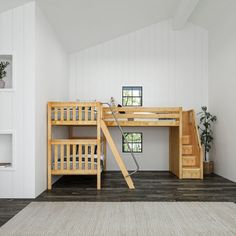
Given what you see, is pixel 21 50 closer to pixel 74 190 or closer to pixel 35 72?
pixel 35 72

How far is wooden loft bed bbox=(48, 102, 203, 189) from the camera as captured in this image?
4355 mm

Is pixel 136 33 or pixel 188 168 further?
pixel 136 33

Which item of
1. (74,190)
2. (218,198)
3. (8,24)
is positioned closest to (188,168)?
(218,198)

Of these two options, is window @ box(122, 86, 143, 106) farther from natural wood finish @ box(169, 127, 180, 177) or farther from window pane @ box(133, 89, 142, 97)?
natural wood finish @ box(169, 127, 180, 177)

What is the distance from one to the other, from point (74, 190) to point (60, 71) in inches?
95.4

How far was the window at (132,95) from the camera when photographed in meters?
6.31

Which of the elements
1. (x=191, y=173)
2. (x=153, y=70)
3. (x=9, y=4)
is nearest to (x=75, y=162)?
(x=191, y=173)

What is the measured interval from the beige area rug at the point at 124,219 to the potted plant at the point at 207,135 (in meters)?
2.38

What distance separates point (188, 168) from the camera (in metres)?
5.23

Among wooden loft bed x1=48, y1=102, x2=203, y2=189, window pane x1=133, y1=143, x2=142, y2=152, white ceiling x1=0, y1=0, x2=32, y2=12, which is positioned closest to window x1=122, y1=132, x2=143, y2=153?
window pane x1=133, y1=143, x2=142, y2=152

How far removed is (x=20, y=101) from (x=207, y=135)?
3.85 meters

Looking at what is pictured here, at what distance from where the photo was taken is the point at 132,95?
6.31 metres

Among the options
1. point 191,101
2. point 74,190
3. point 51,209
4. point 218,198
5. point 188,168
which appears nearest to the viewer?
point 51,209

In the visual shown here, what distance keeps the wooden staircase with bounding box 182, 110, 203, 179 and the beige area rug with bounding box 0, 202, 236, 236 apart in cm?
172
